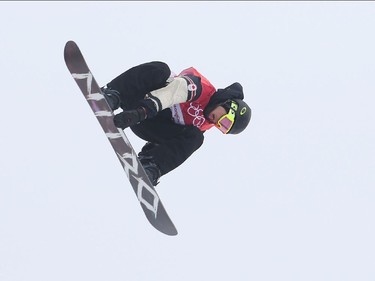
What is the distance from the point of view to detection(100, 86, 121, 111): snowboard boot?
18.3ft

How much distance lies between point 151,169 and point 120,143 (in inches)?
14.4

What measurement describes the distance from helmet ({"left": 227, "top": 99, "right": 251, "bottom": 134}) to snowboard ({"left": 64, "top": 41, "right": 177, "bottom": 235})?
0.84 metres

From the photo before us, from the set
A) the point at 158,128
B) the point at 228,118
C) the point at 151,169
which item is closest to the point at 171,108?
the point at 158,128

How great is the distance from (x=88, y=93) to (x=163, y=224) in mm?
1082

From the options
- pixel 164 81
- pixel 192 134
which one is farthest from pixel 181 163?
pixel 164 81

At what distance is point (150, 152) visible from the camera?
596cm

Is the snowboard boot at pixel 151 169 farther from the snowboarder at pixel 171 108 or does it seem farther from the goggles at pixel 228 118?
the goggles at pixel 228 118

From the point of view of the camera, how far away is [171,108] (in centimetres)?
613

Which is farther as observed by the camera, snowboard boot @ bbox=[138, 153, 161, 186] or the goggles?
the goggles

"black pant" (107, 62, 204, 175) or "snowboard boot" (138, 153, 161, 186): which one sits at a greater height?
"black pant" (107, 62, 204, 175)

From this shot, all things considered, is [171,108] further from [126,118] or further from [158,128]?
[126,118]

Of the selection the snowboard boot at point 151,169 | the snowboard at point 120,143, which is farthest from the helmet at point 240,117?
the snowboard at point 120,143

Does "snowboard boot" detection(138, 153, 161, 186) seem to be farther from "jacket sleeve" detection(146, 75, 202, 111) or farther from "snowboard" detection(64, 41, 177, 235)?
"jacket sleeve" detection(146, 75, 202, 111)

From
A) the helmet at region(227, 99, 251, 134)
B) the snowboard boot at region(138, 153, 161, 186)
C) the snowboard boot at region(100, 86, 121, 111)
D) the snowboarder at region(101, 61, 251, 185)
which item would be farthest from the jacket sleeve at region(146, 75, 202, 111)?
the snowboard boot at region(138, 153, 161, 186)
